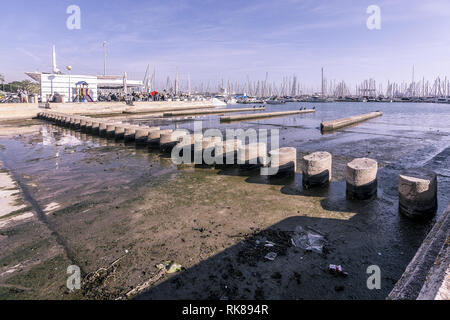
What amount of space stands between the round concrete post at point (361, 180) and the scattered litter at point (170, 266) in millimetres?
4887

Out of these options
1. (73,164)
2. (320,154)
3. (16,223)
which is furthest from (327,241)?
(73,164)

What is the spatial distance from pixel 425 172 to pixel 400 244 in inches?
91.5

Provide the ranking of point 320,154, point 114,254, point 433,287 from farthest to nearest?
point 320,154 < point 114,254 < point 433,287

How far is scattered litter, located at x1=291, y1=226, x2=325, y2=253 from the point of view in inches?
173

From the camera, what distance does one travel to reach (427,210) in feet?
18.1

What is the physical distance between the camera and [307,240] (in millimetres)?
4641

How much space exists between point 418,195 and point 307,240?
2842 mm

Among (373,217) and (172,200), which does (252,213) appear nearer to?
(172,200)

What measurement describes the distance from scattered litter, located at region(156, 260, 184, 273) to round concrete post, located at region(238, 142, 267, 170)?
216 inches

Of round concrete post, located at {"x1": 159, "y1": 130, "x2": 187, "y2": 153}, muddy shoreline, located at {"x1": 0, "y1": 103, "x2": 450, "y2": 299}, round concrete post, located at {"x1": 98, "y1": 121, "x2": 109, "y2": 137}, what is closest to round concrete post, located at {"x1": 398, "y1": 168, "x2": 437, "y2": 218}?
muddy shoreline, located at {"x1": 0, "y1": 103, "x2": 450, "y2": 299}

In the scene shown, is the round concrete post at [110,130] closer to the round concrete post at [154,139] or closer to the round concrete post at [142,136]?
the round concrete post at [142,136]

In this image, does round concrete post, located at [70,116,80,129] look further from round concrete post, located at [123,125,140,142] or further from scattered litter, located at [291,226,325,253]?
scattered litter, located at [291,226,325,253]

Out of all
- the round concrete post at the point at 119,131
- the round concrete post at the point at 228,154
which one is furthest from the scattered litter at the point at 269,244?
the round concrete post at the point at 119,131

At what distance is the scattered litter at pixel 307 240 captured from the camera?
4402 mm
